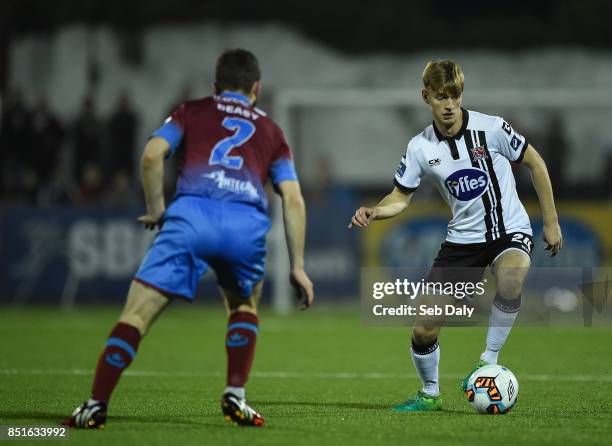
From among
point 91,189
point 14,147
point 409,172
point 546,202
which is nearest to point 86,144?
point 14,147

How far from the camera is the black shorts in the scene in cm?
716

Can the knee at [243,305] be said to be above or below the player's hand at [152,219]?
below

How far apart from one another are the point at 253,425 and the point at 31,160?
13.5 metres

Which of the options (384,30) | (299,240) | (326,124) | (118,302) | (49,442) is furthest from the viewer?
(384,30)

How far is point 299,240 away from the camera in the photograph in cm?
602

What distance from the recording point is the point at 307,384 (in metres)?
8.75

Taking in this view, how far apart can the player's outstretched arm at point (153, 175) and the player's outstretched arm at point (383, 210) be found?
142cm

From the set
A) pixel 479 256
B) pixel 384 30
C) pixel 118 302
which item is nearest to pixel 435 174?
pixel 479 256

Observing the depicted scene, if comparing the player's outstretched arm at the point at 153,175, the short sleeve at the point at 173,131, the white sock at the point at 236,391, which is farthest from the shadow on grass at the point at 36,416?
the short sleeve at the point at 173,131

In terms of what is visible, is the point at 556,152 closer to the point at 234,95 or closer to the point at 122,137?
the point at 122,137

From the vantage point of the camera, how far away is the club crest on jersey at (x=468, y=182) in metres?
7.19

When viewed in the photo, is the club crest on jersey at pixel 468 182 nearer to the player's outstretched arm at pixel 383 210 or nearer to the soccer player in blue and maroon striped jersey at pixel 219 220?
the player's outstretched arm at pixel 383 210

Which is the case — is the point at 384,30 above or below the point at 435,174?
above

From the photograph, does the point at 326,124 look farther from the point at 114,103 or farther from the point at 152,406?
the point at 152,406
